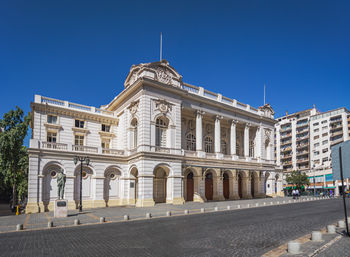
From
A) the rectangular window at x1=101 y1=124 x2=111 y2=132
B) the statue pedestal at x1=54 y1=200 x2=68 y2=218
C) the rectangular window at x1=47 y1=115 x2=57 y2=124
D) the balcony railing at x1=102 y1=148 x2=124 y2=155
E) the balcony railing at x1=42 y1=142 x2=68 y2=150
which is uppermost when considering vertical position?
the rectangular window at x1=47 y1=115 x2=57 y2=124

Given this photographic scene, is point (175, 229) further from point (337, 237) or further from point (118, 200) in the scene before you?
point (118, 200)

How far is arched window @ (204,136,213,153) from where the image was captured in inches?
1608

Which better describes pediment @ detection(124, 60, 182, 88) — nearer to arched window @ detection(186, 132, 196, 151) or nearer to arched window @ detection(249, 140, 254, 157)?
arched window @ detection(186, 132, 196, 151)

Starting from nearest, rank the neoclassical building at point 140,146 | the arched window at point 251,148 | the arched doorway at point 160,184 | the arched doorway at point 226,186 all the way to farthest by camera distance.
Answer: the neoclassical building at point 140,146
the arched doorway at point 160,184
the arched doorway at point 226,186
the arched window at point 251,148

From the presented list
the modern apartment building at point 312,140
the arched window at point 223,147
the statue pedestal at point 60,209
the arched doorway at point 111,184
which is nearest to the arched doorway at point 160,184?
the arched doorway at point 111,184

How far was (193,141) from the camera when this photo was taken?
39.2 m

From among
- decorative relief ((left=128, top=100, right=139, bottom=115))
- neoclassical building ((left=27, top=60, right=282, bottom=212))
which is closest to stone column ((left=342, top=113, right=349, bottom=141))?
neoclassical building ((left=27, top=60, right=282, bottom=212))

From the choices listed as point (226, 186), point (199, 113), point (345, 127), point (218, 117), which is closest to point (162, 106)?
point (199, 113)

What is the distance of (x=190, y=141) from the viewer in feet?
128

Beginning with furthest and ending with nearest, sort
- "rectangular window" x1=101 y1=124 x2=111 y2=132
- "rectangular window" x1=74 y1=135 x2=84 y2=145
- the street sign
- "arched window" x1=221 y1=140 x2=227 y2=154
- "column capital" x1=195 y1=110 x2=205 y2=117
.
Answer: "arched window" x1=221 y1=140 x2=227 y2=154 < "column capital" x1=195 y1=110 x2=205 y2=117 < "rectangular window" x1=101 y1=124 x2=111 y2=132 < "rectangular window" x1=74 y1=135 x2=84 y2=145 < the street sign

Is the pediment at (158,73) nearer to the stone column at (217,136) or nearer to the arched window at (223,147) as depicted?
the stone column at (217,136)

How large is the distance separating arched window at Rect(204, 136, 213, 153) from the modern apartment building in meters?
45.6

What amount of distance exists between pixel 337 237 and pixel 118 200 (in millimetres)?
24674

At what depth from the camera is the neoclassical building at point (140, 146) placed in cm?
2847
